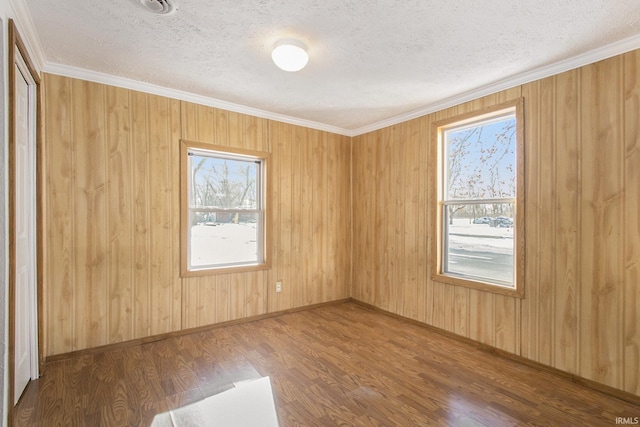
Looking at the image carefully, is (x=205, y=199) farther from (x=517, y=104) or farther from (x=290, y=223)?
(x=517, y=104)

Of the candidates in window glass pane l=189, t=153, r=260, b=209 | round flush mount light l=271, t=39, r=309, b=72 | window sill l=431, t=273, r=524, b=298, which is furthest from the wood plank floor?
round flush mount light l=271, t=39, r=309, b=72

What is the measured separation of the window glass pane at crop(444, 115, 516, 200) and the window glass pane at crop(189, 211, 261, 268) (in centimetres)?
241

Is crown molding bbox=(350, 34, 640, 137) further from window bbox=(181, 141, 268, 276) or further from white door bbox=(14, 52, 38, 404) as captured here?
white door bbox=(14, 52, 38, 404)

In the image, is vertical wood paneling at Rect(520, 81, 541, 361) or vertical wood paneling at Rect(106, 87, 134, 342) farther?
vertical wood paneling at Rect(106, 87, 134, 342)

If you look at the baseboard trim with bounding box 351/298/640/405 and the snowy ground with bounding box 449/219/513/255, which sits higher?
the snowy ground with bounding box 449/219/513/255

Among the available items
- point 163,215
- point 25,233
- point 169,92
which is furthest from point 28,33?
point 163,215

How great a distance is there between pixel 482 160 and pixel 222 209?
290 centimetres

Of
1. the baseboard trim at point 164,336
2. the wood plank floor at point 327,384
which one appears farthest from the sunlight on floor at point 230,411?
the baseboard trim at point 164,336

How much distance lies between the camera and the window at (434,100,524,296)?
2.87 meters

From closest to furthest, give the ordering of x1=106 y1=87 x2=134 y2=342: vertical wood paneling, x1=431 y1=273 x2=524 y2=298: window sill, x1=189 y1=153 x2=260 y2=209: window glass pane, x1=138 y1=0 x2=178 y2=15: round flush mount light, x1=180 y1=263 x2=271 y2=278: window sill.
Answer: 1. x1=138 y1=0 x2=178 y2=15: round flush mount light
2. x1=431 y1=273 x2=524 y2=298: window sill
3. x1=106 y1=87 x2=134 y2=342: vertical wood paneling
4. x1=180 y1=263 x2=271 y2=278: window sill
5. x1=189 y1=153 x2=260 y2=209: window glass pane

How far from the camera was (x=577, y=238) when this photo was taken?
2.46 meters

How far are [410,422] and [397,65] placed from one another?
8.80 ft

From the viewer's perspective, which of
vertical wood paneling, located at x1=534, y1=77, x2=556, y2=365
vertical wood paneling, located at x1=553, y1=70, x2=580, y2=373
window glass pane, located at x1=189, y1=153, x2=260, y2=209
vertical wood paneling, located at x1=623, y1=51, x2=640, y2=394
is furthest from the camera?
window glass pane, located at x1=189, y1=153, x2=260, y2=209

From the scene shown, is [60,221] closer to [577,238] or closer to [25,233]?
[25,233]
